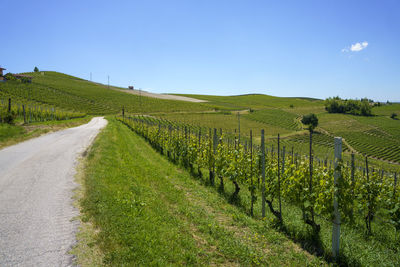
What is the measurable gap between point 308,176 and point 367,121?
101632 mm

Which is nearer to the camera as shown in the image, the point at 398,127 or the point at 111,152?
the point at 111,152

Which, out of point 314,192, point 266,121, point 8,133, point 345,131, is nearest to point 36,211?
point 314,192

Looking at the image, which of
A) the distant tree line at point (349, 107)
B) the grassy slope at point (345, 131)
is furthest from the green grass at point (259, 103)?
the grassy slope at point (345, 131)

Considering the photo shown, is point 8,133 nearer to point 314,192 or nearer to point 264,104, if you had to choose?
point 314,192

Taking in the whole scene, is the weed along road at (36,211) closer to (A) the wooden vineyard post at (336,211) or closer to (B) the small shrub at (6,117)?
(A) the wooden vineyard post at (336,211)

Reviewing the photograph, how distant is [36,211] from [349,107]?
416 feet

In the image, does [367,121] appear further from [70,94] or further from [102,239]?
[70,94]

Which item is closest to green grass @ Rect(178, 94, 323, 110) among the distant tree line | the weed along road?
the distant tree line

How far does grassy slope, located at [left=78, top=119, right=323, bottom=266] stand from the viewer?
374 centimetres

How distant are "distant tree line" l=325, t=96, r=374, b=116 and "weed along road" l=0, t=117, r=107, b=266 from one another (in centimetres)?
11984

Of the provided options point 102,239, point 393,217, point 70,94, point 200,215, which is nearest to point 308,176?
point 200,215

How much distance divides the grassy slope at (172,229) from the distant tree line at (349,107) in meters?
118

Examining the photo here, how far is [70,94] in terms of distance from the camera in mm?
80250

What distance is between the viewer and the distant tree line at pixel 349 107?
10078 cm
